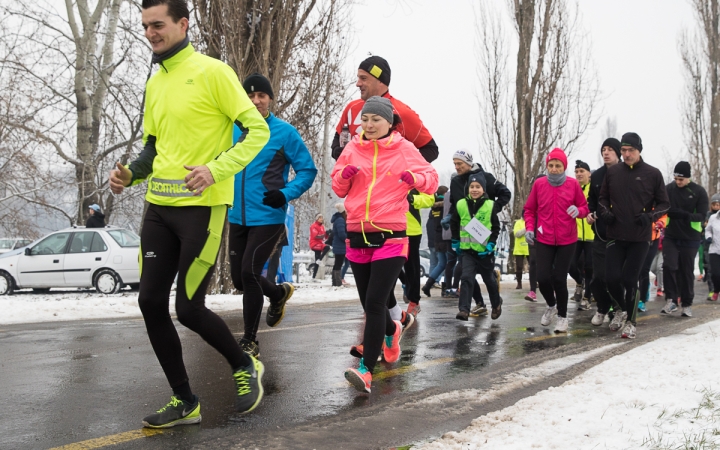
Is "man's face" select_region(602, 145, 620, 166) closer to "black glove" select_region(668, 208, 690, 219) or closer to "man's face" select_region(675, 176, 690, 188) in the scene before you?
"black glove" select_region(668, 208, 690, 219)

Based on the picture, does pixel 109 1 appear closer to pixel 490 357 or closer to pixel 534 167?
pixel 534 167

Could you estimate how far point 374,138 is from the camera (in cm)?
542

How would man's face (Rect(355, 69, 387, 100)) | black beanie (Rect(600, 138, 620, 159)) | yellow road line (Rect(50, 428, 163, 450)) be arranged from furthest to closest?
black beanie (Rect(600, 138, 620, 159)) < man's face (Rect(355, 69, 387, 100)) < yellow road line (Rect(50, 428, 163, 450))

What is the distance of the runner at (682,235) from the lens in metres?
11.6

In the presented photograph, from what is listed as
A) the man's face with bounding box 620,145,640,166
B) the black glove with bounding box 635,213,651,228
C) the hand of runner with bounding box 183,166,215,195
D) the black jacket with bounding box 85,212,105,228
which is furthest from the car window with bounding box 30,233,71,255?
the hand of runner with bounding box 183,166,215,195

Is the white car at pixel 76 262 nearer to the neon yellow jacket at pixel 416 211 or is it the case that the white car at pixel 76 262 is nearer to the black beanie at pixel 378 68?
the neon yellow jacket at pixel 416 211

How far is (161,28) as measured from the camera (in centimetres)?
415

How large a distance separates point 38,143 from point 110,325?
Answer: 15.7 metres

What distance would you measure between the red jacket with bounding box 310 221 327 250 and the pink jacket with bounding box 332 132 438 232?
61.6 feet

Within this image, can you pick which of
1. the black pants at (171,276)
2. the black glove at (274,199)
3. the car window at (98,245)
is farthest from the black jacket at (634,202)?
the car window at (98,245)

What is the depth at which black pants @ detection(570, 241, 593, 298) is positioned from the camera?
11.9 metres

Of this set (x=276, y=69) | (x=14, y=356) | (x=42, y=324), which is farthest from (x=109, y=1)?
(x=14, y=356)

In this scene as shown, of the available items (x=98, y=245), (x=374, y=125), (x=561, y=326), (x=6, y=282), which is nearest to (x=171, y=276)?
(x=374, y=125)

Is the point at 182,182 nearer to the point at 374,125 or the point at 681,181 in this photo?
the point at 374,125
